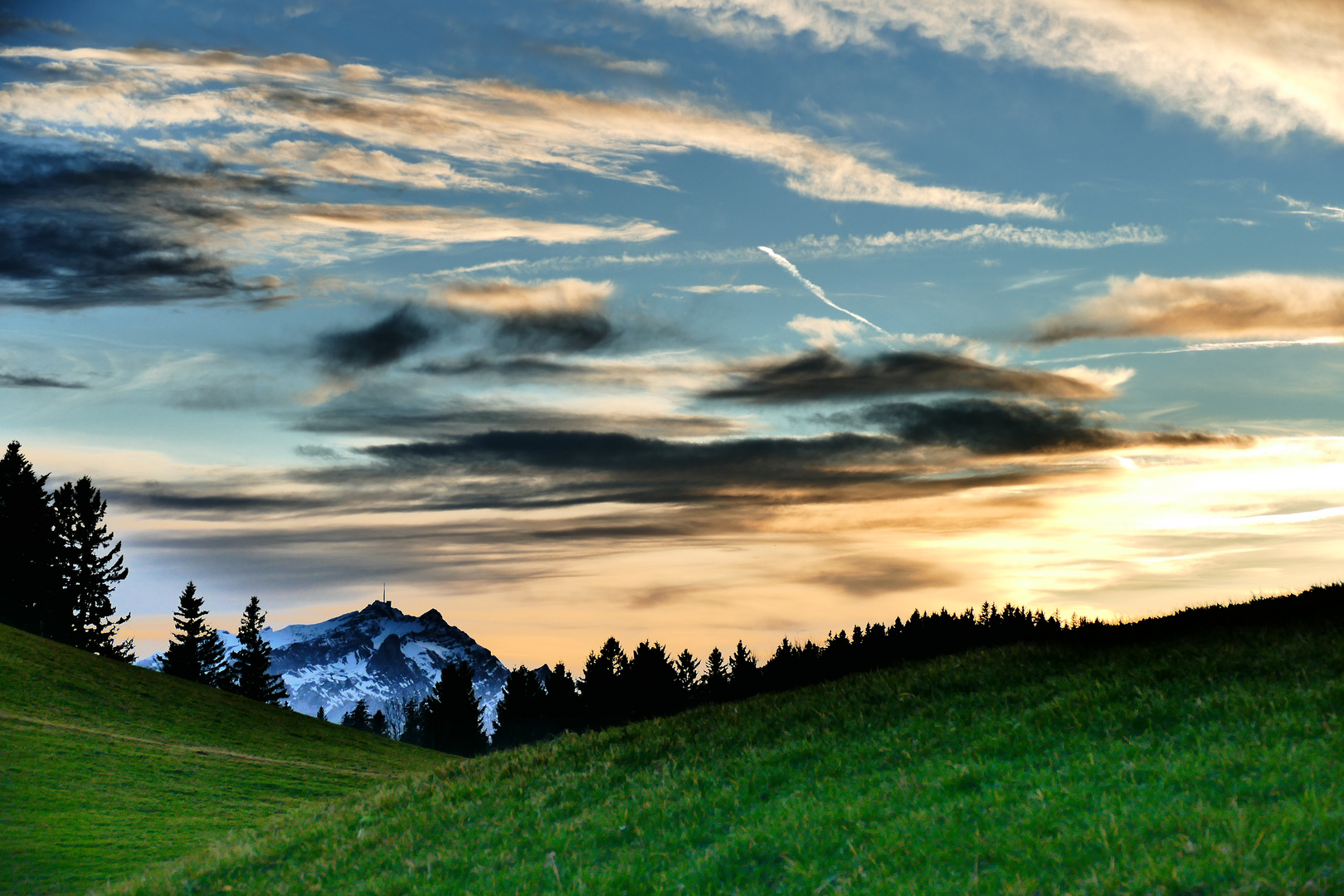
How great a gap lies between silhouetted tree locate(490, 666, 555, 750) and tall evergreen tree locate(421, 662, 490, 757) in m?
4.01

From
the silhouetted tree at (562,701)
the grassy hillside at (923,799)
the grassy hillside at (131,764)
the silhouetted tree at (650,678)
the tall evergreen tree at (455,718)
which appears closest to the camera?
the grassy hillside at (923,799)

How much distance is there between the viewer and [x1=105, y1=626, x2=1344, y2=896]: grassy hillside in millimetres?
11188

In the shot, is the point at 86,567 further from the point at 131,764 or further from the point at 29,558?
the point at 131,764

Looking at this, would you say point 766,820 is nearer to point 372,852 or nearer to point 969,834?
point 969,834

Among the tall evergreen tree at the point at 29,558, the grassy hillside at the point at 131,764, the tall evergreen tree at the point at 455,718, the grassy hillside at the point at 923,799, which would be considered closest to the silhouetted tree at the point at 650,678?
the tall evergreen tree at the point at 455,718

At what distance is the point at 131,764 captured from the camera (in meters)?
40.8

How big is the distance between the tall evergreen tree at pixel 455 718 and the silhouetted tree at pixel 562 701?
590 inches

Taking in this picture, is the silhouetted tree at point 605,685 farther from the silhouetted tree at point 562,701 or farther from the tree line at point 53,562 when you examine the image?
the tree line at point 53,562

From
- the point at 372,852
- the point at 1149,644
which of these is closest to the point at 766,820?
the point at 372,852

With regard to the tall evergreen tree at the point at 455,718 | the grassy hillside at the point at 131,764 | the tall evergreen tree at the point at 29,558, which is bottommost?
the tall evergreen tree at the point at 455,718

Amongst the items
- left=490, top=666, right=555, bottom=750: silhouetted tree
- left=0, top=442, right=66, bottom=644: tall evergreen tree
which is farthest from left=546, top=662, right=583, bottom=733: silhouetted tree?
left=0, top=442, right=66, bottom=644: tall evergreen tree

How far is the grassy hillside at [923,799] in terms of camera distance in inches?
440

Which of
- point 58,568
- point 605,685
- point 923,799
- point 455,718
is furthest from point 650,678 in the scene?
point 923,799

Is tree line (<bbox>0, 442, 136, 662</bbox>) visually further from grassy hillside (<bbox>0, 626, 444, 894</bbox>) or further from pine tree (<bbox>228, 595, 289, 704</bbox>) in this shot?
grassy hillside (<bbox>0, 626, 444, 894</bbox>)
